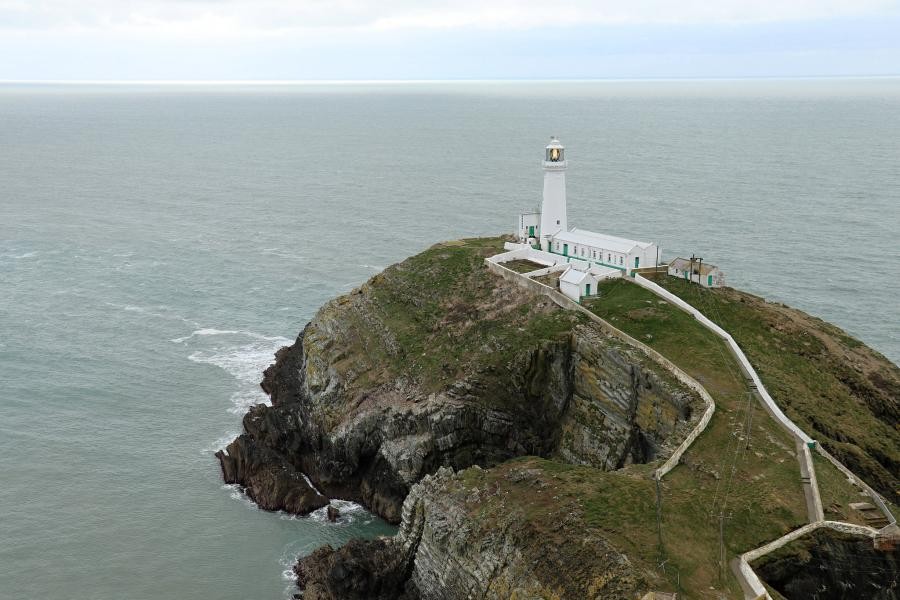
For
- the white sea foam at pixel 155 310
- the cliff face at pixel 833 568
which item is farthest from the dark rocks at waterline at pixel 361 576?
the white sea foam at pixel 155 310

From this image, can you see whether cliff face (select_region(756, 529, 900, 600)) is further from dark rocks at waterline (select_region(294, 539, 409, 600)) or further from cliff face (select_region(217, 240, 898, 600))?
dark rocks at waterline (select_region(294, 539, 409, 600))

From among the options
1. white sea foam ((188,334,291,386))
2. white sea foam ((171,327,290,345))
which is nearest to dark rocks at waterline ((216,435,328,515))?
white sea foam ((188,334,291,386))

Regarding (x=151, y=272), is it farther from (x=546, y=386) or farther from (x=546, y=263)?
(x=546, y=386)

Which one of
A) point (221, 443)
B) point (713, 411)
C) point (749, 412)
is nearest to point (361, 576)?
point (713, 411)

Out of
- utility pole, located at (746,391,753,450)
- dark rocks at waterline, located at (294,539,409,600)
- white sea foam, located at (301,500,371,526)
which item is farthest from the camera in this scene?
white sea foam, located at (301,500,371,526)

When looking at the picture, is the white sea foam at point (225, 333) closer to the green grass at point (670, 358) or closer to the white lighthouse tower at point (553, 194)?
the green grass at point (670, 358)

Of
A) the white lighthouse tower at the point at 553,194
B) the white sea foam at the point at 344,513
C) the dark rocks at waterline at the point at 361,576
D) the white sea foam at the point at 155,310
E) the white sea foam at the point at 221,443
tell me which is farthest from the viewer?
the white sea foam at the point at 155,310

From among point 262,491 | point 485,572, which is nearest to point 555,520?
point 485,572
